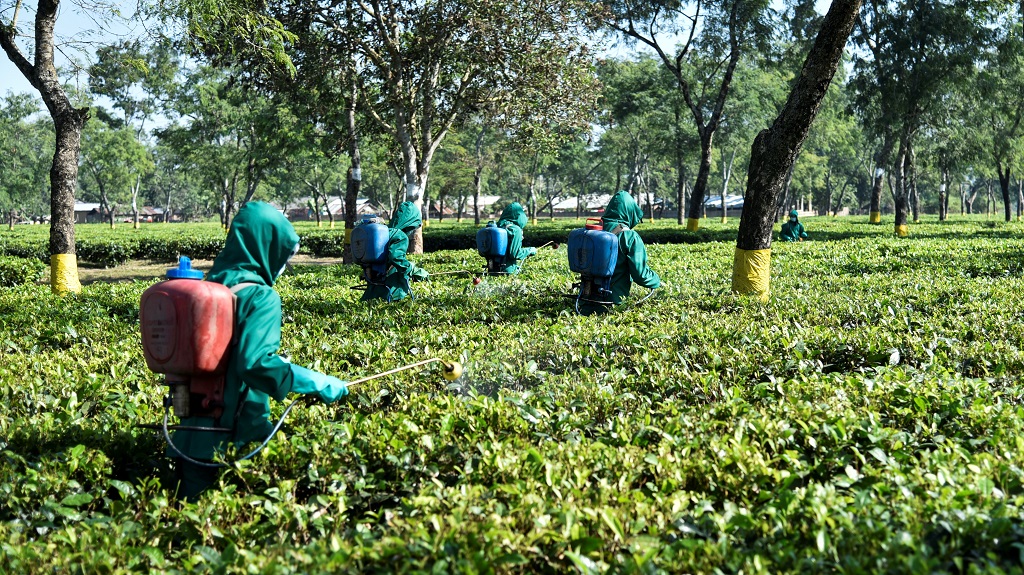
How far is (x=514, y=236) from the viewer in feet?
38.6

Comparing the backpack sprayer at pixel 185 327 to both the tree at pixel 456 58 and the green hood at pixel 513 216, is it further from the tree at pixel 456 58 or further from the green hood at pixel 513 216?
the tree at pixel 456 58

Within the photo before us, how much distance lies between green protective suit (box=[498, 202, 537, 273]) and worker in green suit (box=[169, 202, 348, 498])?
809 centimetres

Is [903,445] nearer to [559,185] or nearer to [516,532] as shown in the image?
[516,532]

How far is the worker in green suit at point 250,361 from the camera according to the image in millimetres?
3305

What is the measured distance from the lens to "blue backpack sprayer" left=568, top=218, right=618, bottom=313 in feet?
22.3

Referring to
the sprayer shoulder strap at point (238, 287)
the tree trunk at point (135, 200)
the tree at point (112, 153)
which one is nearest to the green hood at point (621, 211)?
the sprayer shoulder strap at point (238, 287)

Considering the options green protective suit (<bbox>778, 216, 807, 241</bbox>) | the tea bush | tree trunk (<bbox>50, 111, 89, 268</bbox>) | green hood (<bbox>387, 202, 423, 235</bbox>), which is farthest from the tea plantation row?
the tea bush

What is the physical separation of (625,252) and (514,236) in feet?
16.1

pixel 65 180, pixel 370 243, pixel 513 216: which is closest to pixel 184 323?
pixel 370 243

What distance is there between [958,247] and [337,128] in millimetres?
13962

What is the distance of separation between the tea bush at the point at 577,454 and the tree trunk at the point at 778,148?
1.18 meters

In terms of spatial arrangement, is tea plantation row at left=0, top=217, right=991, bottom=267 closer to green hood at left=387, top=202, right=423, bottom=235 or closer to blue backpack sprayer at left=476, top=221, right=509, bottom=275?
blue backpack sprayer at left=476, top=221, right=509, bottom=275

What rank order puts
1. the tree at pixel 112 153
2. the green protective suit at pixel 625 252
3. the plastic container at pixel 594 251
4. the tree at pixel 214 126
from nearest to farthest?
the plastic container at pixel 594 251
the green protective suit at pixel 625 252
the tree at pixel 214 126
the tree at pixel 112 153

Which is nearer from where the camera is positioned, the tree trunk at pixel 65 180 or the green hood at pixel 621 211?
the green hood at pixel 621 211
